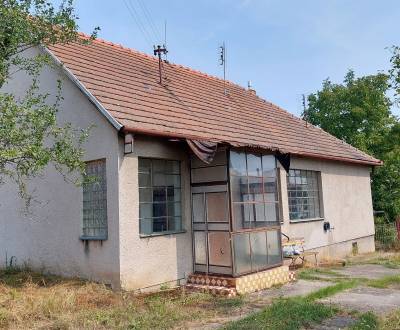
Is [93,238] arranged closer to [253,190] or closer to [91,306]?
[91,306]

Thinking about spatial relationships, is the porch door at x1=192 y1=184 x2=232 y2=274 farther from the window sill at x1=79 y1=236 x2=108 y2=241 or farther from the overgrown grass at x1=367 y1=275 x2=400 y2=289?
the overgrown grass at x1=367 y1=275 x2=400 y2=289

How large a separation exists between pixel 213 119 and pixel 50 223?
17.4 feet

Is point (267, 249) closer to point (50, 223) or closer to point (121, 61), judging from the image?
point (50, 223)

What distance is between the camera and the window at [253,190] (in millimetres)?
10281

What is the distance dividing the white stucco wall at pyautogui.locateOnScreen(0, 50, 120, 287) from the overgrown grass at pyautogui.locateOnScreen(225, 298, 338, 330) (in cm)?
325

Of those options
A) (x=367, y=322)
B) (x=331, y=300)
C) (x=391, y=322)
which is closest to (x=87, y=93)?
(x=331, y=300)

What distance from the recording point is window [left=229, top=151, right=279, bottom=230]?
10.3m

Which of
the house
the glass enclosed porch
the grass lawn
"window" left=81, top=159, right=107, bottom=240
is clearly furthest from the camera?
the glass enclosed porch

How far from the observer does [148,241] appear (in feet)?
32.2

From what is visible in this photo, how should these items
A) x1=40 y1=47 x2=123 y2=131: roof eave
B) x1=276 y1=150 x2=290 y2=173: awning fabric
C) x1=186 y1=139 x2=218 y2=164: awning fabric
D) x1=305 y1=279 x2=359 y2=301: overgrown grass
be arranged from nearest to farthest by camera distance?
x1=305 y1=279 x2=359 y2=301: overgrown grass → x1=40 y1=47 x2=123 y2=131: roof eave → x1=186 y1=139 x2=218 y2=164: awning fabric → x1=276 y1=150 x2=290 y2=173: awning fabric

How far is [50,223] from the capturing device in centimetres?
1096

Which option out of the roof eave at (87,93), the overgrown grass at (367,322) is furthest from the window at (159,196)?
the overgrown grass at (367,322)

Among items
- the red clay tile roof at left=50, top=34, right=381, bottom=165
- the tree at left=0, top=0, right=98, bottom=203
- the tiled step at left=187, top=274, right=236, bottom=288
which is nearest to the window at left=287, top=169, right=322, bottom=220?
the red clay tile roof at left=50, top=34, right=381, bottom=165

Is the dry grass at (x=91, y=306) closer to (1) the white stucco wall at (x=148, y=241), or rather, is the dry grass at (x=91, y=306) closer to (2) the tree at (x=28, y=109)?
(1) the white stucco wall at (x=148, y=241)
